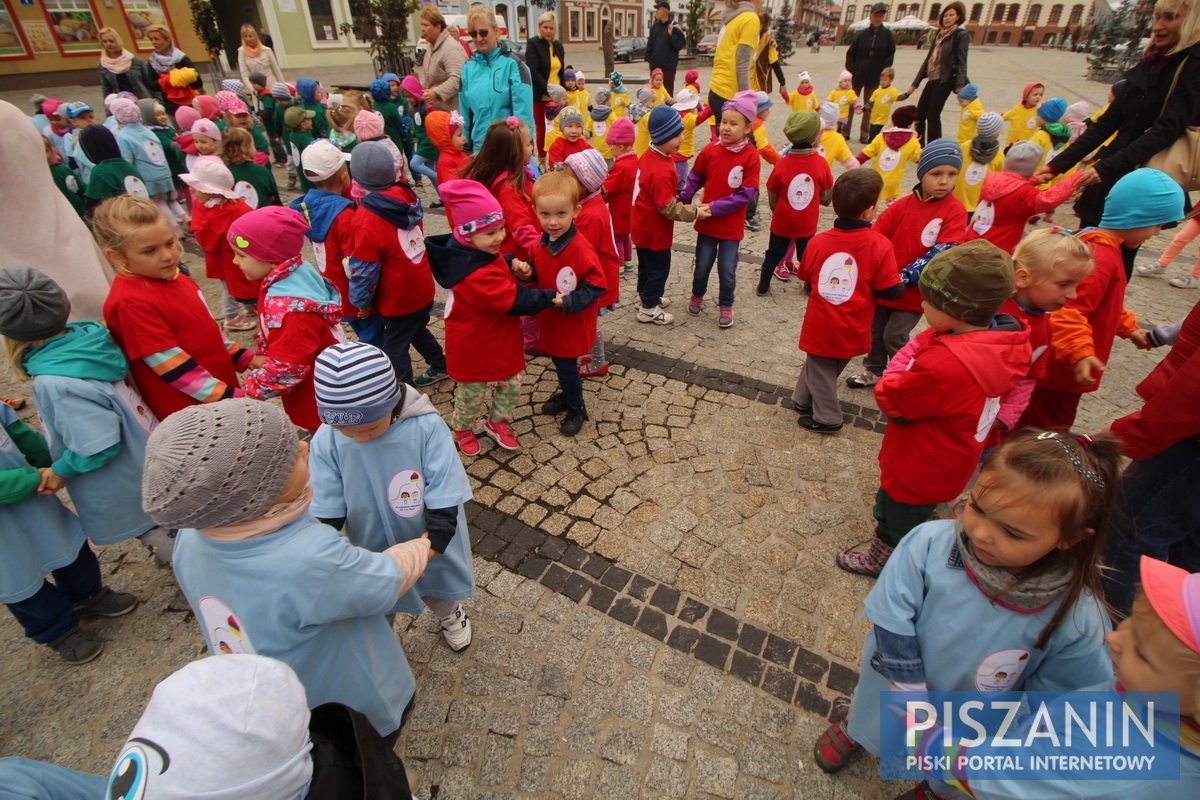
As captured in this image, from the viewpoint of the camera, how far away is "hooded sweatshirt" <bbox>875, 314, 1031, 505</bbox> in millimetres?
2420

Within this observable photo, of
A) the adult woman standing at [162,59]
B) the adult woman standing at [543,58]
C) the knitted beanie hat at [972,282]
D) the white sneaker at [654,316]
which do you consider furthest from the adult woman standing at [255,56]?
the knitted beanie hat at [972,282]

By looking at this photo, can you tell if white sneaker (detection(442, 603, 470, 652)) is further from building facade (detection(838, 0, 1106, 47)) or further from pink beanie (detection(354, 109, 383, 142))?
building facade (detection(838, 0, 1106, 47))

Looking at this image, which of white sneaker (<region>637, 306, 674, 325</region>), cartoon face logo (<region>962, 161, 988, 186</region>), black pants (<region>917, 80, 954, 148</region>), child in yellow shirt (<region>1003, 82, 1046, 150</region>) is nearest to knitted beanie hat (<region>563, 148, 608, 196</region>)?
white sneaker (<region>637, 306, 674, 325</region>)

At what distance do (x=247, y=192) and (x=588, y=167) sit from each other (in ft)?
11.9

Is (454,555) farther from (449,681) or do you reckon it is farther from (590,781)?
(590,781)

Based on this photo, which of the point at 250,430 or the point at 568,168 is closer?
the point at 250,430

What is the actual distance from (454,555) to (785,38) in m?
34.8

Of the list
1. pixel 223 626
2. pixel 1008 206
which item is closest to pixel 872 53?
pixel 1008 206

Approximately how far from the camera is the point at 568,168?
4.21 metres

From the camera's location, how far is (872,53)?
36.8 ft

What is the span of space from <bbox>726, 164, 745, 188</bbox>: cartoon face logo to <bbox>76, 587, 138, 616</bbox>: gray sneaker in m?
5.14

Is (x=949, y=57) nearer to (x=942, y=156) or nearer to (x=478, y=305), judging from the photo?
(x=942, y=156)

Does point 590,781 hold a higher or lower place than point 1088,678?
lower

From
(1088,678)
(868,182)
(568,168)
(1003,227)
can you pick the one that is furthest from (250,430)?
(1003,227)
